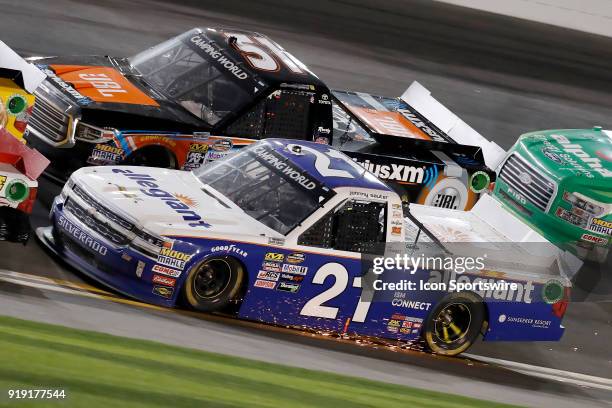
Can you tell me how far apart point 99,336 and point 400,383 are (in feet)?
7.31

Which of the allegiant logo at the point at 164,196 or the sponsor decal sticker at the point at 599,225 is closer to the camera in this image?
the allegiant logo at the point at 164,196

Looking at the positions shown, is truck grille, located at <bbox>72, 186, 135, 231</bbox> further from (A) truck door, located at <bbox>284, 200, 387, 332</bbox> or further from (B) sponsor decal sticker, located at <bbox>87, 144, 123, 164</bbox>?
(B) sponsor decal sticker, located at <bbox>87, 144, 123, 164</bbox>

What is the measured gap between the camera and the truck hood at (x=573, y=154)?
45.9ft

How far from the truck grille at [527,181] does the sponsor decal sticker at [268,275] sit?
5.81 meters

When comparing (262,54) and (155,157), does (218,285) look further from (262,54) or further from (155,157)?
(262,54)

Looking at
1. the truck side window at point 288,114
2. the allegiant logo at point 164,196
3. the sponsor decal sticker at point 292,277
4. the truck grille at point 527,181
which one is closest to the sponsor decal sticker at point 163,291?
the allegiant logo at point 164,196

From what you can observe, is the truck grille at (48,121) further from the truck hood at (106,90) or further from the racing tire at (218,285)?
the racing tire at (218,285)

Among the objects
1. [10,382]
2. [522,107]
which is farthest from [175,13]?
[10,382]

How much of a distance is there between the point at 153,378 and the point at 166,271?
113 inches

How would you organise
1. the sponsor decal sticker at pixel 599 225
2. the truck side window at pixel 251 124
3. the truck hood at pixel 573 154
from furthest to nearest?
the truck hood at pixel 573 154
the sponsor decal sticker at pixel 599 225
the truck side window at pixel 251 124

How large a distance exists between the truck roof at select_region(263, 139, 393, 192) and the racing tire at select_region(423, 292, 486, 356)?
116cm

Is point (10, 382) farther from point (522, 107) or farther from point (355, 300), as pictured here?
point (522, 107)

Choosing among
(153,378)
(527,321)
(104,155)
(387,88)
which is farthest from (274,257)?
(387,88)

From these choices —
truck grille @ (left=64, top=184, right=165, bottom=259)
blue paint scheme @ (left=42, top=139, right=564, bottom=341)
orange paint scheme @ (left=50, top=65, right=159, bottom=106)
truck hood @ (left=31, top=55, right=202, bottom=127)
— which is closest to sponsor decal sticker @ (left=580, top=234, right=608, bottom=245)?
blue paint scheme @ (left=42, top=139, right=564, bottom=341)
